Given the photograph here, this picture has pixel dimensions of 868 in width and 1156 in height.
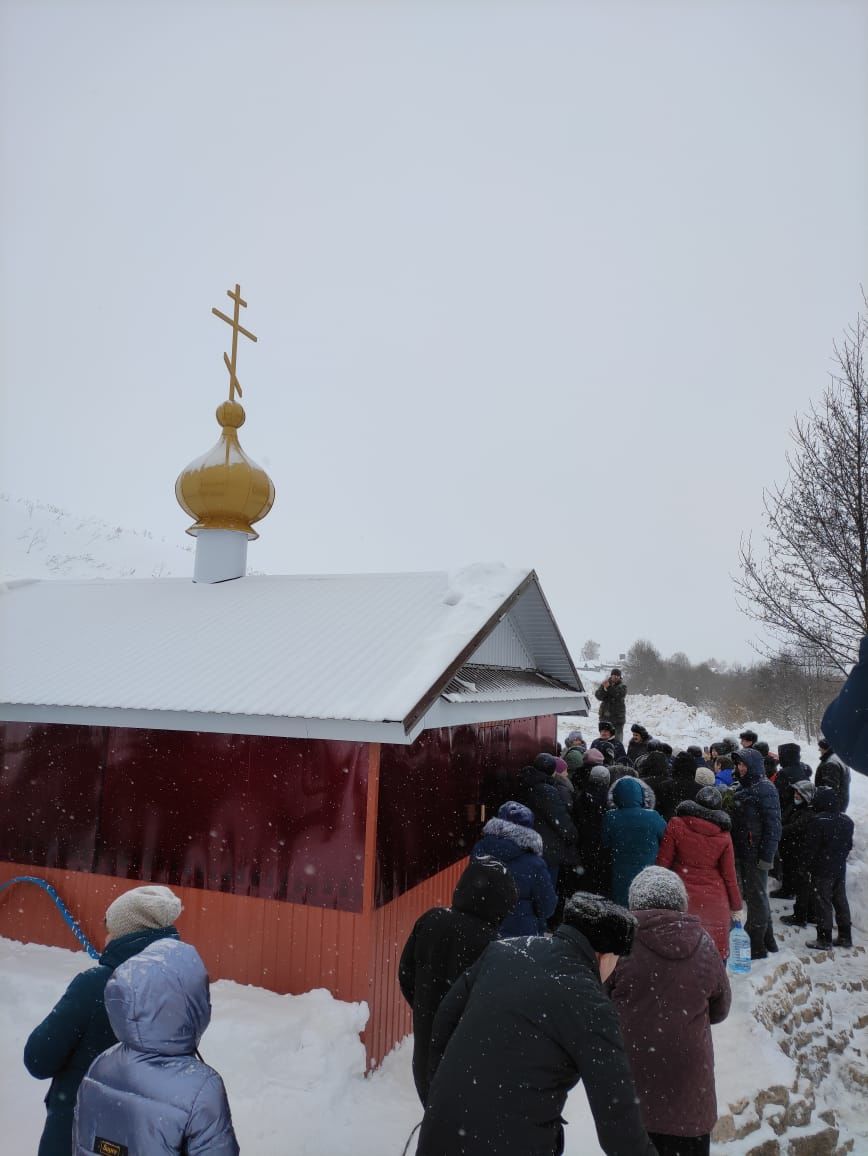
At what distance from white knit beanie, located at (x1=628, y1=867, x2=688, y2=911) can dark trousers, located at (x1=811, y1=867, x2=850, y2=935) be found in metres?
5.93

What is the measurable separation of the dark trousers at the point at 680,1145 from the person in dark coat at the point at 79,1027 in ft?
8.59

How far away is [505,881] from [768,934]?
5854 millimetres

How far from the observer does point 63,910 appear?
6.22 meters

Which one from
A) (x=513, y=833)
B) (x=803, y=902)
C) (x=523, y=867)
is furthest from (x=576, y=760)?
(x=513, y=833)

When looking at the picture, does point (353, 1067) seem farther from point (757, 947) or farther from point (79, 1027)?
point (757, 947)

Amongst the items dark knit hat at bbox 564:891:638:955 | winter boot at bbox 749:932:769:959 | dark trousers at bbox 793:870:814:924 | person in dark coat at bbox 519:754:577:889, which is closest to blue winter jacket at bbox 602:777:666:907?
person in dark coat at bbox 519:754:577:889

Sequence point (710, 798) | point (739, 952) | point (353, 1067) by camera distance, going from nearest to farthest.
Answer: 1. point (353, 1067)
2. point (710, 798)
3. point (739, 952)

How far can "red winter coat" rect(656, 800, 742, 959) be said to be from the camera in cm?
604

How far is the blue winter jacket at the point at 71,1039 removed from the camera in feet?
9.09

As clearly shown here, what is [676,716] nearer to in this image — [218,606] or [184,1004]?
[218,606]

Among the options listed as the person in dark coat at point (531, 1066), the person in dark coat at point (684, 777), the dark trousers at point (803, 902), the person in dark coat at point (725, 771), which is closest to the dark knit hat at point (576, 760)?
the person in dark coat at point (684, 777)

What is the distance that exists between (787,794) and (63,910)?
9000mm

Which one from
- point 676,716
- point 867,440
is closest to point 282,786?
point 867,440

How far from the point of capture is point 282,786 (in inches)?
222
